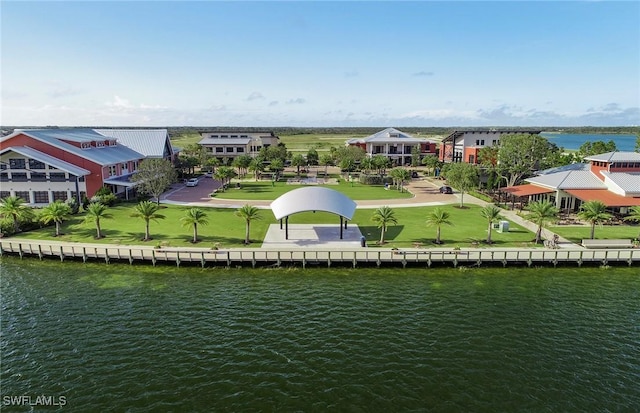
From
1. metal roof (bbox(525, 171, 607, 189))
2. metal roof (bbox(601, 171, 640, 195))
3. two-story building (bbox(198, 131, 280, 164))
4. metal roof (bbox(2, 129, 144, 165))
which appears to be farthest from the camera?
two-story building (bbox(198, 131, 280, 164))

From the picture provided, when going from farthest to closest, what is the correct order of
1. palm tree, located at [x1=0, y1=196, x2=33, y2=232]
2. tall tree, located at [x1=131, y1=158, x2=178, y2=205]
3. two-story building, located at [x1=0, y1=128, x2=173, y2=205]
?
tall tree, located at [x1=131, y1=158, x2=178, y2=205], two-story building, located at [x1=0, y1=128, x2=173, y2=205], palm tree, located at [x1=0, y1=196, x2=33, y2=232]

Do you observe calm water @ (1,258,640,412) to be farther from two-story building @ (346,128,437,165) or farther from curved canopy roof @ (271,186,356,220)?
two-story building @ (346,128,437,165)

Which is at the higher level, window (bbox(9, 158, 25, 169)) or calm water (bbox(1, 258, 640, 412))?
window (bbox(9, 158, 25, 169))

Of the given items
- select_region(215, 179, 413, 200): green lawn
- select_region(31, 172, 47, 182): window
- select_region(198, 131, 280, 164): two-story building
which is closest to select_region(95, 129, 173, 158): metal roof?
select_region(215, 179, 413, 200): green lawn

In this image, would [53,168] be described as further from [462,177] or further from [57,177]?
[462,177]

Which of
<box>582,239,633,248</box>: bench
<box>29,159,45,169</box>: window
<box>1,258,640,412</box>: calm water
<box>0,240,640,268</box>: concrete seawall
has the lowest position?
<box>1,258,640,412</box>: calm water

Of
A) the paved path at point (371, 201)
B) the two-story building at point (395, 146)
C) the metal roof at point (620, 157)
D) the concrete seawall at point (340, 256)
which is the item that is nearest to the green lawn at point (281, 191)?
the paved path at point (371, 201)
